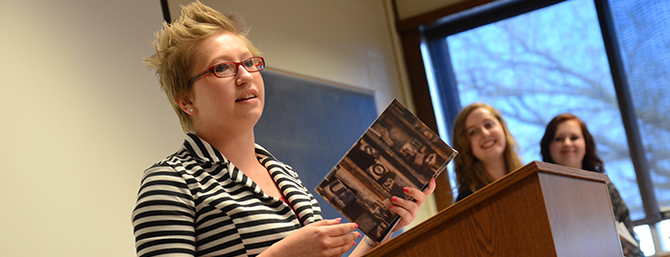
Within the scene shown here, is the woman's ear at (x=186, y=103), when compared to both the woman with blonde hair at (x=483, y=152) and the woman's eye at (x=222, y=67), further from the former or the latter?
the woman with blonde hair at (x=483, y=152)

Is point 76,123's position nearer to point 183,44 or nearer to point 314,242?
point 183,44

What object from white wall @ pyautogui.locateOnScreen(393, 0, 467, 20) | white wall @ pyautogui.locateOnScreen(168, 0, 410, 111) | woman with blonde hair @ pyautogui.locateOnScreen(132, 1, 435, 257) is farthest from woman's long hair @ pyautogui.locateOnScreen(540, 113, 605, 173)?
woman with blonde hair @ pyautogui.locateOnScreen(132, 1, 435, 257)

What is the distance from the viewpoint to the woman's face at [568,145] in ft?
10.2

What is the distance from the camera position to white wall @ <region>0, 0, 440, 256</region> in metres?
1.69

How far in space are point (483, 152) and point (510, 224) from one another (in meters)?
2.13

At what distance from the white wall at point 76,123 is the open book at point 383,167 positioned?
1028 millimetres

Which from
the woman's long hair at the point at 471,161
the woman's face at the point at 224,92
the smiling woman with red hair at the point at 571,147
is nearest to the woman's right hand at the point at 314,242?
the woman's face at the point at 224,92

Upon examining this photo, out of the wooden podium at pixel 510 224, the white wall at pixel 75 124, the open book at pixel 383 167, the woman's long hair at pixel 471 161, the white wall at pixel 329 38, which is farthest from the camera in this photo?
the white wall at pixel 329 38

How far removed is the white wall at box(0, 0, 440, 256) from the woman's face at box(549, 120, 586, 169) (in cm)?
198

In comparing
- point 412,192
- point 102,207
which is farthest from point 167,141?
point 412,192

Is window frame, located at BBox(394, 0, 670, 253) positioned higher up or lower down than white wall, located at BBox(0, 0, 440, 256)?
higher up

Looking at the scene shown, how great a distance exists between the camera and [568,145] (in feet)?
10.3

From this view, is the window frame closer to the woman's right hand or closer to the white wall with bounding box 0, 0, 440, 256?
the white wall with bounding box 0, 0, 440, 256

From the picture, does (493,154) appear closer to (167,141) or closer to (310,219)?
(167,141)
